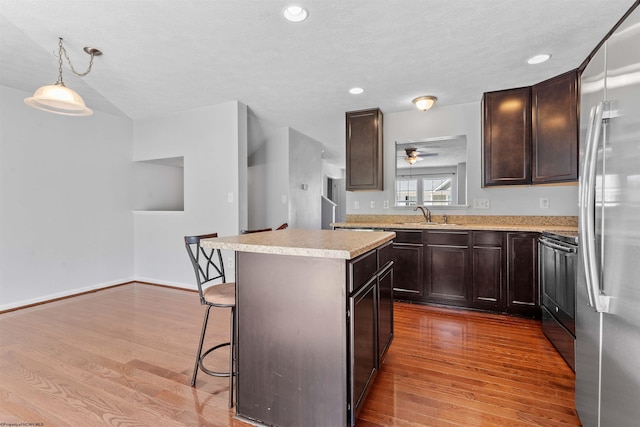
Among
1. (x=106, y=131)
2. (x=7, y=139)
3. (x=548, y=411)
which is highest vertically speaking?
(x=106, y=131)

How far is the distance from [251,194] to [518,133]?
405cm

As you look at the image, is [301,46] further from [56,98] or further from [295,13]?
[56,98]

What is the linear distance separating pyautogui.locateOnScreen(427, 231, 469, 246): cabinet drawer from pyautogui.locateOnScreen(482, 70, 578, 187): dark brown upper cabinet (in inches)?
29.2

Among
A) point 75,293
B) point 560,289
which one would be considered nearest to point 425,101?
point 560,289

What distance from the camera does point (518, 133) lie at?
3309 mm

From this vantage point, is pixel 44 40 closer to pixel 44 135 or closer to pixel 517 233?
pixel 44 135

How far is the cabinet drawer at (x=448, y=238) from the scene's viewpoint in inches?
129

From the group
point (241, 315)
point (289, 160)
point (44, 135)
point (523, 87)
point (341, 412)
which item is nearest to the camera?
point (341, 412)

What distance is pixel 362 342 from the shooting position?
1562mm

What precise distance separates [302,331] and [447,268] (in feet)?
7.79

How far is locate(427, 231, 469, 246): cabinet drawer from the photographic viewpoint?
10.7 ft

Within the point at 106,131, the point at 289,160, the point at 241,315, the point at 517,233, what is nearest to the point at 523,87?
the point at 517,233

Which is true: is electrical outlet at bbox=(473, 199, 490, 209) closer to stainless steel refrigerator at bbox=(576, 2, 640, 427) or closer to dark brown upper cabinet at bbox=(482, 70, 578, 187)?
dark brown upper cabinet at bbox=(482, 70, 578, 187)

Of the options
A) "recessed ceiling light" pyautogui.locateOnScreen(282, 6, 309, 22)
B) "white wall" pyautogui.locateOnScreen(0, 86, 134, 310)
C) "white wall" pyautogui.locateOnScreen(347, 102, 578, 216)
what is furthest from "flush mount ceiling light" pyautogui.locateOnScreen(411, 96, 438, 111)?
"white wall" pyautogui.locateOnScreen(0, 86, 134, 310)
